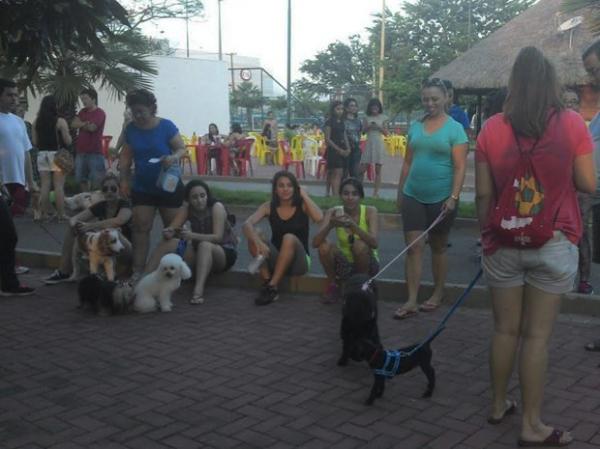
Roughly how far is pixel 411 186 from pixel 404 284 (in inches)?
42.8

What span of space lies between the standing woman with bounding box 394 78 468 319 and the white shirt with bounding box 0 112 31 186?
12.8 feet

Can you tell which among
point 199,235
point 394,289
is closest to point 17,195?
point 199,235

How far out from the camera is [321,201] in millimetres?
11383

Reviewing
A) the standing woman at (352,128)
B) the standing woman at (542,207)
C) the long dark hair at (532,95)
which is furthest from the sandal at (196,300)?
the standing woman at (352,128)

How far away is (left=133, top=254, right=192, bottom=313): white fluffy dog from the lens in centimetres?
599

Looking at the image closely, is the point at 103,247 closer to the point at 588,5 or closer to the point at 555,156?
the point at 555,156

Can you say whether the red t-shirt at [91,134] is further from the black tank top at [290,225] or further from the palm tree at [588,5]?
the palm tree at [588,5]

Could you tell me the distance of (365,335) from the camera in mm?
4465

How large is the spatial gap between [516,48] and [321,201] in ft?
46.4

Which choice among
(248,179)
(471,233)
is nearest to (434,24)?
(248,179)

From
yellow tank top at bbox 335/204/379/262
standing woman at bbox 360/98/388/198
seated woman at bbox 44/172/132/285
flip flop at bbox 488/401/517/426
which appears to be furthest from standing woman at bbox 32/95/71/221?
flip flop at bbox 488/401/517/426

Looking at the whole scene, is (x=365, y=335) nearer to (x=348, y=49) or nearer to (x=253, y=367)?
(x=253, y=367)

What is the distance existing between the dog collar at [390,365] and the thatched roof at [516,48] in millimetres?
18379

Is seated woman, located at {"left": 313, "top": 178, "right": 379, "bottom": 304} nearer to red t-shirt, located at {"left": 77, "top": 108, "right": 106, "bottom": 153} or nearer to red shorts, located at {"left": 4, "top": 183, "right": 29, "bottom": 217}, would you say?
red shorts, located at {"left": 4, "top": 183, "right": 29, "bottom": 217}
